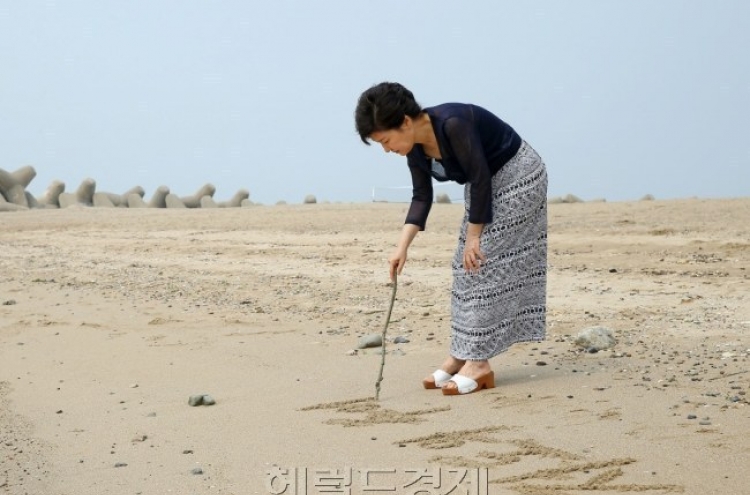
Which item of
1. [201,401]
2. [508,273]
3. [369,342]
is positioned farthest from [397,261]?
[369,342]

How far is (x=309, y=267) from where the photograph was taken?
358 inches

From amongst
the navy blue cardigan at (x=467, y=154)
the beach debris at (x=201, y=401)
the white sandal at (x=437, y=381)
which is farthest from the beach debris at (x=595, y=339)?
the beach debris at (x=201, y=401)

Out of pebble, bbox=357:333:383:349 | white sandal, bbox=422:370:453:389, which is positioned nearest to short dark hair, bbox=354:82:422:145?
white sandal, bbox=422:370:453:389

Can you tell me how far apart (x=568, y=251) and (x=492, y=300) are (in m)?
4.69

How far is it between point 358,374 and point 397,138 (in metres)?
1.29

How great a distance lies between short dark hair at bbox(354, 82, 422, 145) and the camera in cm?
421

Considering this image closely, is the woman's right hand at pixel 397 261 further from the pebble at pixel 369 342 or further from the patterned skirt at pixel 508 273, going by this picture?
the pebble at pixel 369 342

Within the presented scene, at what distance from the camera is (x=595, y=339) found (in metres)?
5.33

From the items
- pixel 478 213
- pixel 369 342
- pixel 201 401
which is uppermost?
pixel 478 213

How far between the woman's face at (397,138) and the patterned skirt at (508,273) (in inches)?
15.9

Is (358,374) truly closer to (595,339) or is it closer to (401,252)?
(401,252)

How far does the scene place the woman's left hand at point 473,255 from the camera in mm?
4504

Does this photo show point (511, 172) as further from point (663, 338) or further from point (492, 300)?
point (663, 338)

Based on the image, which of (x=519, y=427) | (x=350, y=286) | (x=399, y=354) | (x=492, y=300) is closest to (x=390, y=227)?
(x=350, y=286)
